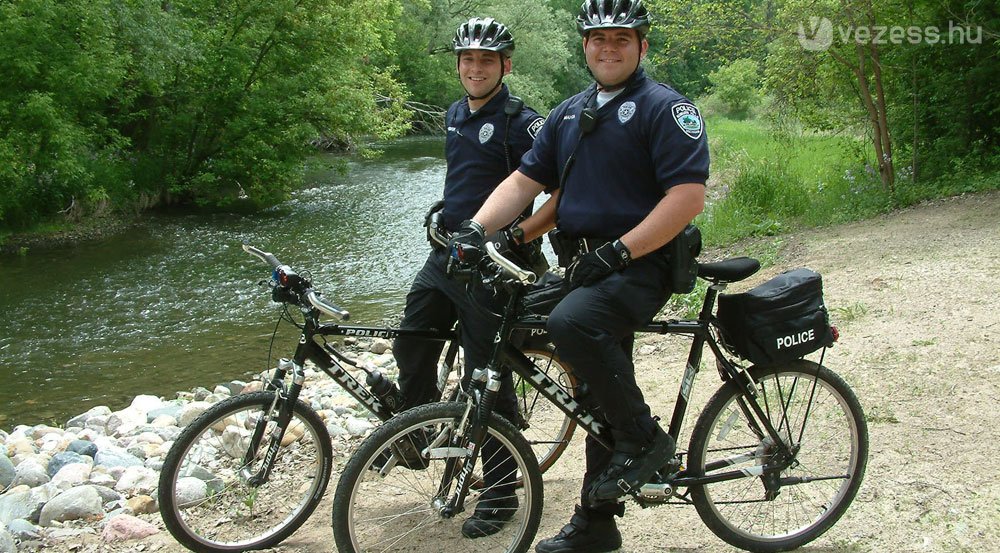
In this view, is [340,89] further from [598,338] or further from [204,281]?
[598,338]

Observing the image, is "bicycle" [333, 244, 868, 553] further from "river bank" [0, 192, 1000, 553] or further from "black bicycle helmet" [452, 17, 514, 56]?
"black bicycle helmet" [452, 17, 514, 56]

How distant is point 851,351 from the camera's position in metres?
5.74

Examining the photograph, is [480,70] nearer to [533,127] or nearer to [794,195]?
[533,127]

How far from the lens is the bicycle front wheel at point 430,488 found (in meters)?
3.17

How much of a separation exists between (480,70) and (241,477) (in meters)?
2.18

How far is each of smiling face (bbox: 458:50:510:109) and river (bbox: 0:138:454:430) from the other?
574cm

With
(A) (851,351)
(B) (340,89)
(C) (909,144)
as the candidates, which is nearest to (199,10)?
(B) (340,89)

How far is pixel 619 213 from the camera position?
3270 millimetres

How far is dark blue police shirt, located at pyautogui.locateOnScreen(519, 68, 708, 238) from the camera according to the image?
3.12m

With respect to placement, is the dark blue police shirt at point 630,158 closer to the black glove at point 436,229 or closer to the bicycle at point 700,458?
the bicycle at point 700,458

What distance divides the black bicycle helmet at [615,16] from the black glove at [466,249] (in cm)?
90

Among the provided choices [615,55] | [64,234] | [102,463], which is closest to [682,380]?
[615,55]

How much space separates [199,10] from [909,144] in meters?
15.1

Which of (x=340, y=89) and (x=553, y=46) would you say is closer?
(x=340, y=89)
